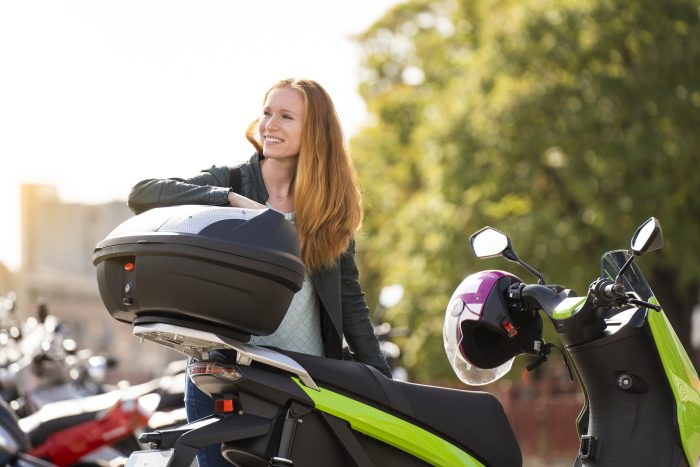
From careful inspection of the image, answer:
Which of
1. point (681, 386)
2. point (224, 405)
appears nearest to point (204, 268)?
point (224, 405)

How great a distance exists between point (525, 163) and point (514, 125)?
62 cm

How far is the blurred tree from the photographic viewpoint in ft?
61.9

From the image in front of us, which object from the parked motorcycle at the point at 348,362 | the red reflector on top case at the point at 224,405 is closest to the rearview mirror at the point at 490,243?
the parked motorcycle at the point at 348,362

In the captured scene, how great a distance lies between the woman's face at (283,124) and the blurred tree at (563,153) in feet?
48.8

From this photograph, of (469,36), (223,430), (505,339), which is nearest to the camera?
(223,430)

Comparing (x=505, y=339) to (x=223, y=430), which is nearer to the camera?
(x=223, y=430)

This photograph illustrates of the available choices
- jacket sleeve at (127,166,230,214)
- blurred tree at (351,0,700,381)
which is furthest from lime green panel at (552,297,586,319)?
blurred tree at (351,0,700,381)

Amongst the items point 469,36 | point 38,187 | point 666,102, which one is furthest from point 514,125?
point 38,187

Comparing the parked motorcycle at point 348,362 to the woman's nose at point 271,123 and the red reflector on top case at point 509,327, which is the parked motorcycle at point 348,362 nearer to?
the red reflector on top case at point 509,327

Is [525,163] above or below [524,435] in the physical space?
above

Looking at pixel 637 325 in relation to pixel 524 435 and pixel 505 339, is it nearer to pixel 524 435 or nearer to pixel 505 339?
pixel 505 339

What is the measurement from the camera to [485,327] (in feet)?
12.5

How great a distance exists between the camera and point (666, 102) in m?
19.0

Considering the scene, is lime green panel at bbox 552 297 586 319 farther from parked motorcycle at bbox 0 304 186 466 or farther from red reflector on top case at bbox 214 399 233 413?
parked motorcycle at bbox 0 304 186 466
